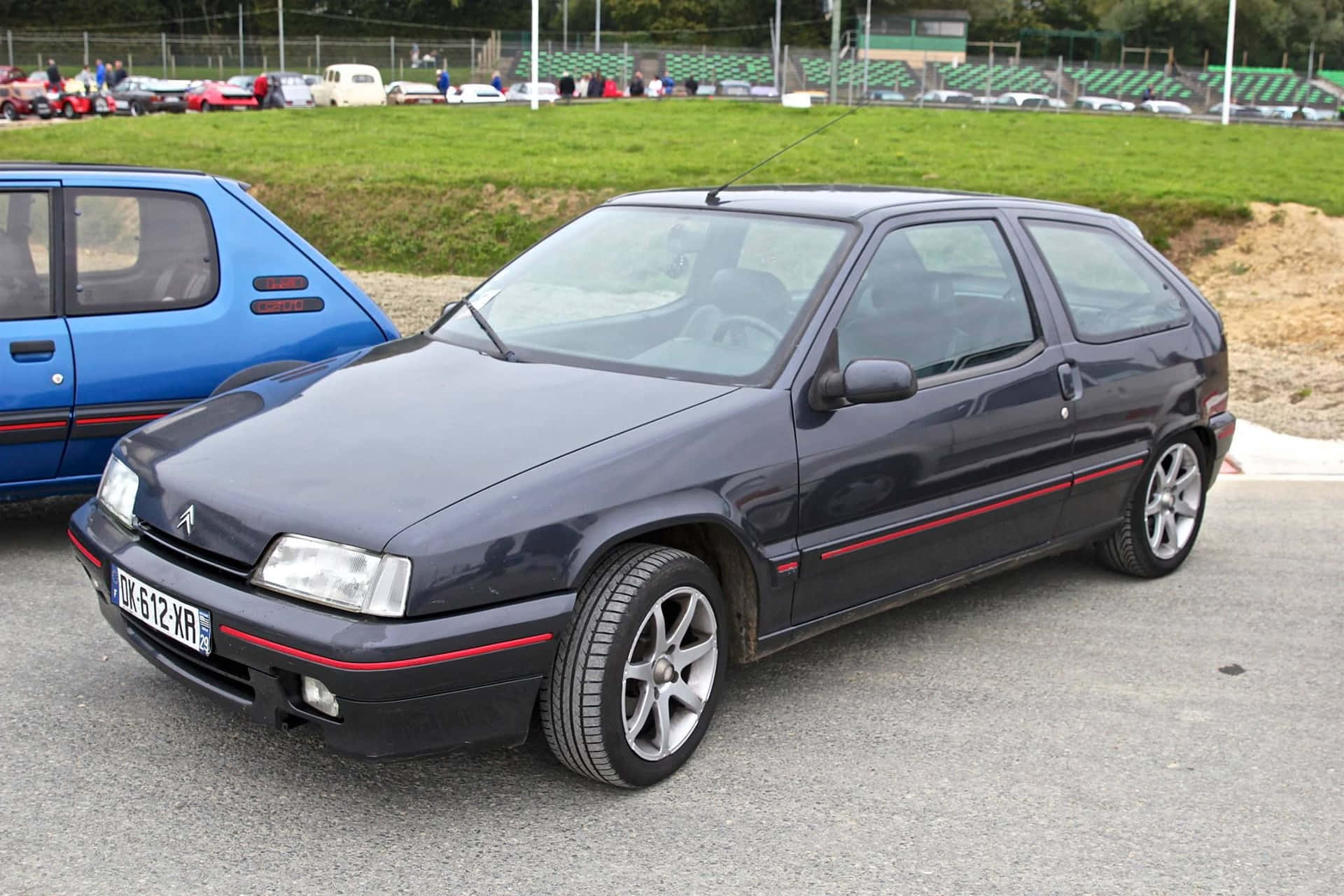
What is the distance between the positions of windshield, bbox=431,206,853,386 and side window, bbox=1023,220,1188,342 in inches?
43.8

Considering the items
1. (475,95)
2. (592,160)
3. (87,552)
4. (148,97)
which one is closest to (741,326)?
(87,552)

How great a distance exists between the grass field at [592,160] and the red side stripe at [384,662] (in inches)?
462

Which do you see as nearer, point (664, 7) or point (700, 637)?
point (700, 637)

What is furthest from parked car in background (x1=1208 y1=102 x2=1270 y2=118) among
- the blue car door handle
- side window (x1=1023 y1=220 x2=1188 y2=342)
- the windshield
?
the blue car door handle

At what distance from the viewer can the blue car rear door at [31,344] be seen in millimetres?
4922

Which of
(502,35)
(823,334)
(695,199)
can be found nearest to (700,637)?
(823,334)

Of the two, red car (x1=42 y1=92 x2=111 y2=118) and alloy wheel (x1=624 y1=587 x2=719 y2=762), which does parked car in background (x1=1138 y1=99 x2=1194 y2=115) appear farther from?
alloy wheel (x1=624 y1=587 x2=719 y2=762)

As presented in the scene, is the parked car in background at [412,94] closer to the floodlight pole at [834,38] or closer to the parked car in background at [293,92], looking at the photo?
the parked car in background at [293,92]

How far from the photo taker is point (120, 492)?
12.3 feet

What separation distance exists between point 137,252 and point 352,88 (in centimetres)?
3992

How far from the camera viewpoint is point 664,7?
278 ft

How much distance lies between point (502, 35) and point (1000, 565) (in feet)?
212

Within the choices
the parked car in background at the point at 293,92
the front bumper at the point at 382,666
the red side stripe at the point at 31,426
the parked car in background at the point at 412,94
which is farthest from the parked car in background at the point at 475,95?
the front bumper at the point at 382,666

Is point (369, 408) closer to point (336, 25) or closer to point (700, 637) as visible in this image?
point (700, 637)
